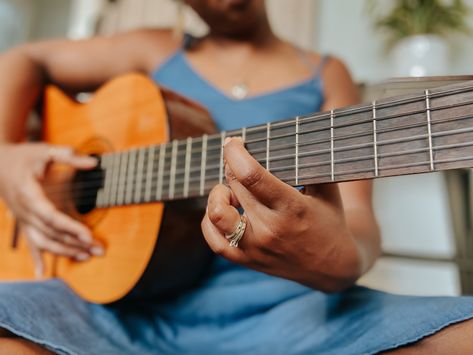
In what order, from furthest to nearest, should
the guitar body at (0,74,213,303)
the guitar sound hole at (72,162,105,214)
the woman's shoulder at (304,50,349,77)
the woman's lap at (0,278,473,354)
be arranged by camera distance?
1. the woman's shoulder at (304,50,349,77)
2. the guitar sound hole at (72,162,105,214)
3. the guitar body at (0,74,213,303)
4. the woman's lap at (0,278,473,354)

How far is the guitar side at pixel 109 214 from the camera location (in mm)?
715

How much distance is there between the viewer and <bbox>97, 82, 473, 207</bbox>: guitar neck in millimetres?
386

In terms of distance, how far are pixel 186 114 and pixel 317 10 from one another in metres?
1.07

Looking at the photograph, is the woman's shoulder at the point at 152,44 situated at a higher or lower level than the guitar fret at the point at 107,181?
higher

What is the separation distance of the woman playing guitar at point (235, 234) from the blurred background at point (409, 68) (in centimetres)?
26

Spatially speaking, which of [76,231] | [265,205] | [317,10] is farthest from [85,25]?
[265,205]

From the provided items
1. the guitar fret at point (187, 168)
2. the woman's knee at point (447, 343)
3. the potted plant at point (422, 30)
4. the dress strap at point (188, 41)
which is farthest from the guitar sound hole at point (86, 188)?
the potted plant at point (422, 30)

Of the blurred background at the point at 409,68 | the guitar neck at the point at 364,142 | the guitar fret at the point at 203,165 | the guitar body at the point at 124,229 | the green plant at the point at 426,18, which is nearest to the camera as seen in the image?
the guitar neck at the point at 364,142

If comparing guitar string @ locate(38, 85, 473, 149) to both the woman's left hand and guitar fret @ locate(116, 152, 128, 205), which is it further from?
guitar fret @ locate(116, 152, 128, 205)

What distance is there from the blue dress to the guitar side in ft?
0.16

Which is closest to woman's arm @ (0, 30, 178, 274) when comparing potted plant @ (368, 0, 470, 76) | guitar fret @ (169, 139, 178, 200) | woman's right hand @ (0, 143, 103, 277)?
woman's right hand @ (0, 143, 103, 277)

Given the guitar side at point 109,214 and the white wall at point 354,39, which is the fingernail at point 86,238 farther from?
the white wall at point 354,39

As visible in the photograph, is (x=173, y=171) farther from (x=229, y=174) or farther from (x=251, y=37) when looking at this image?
(x=251, y=37)

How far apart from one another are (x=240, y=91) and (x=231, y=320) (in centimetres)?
43
